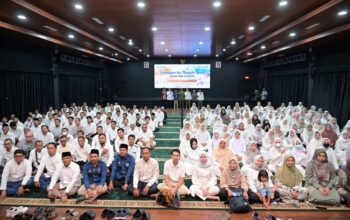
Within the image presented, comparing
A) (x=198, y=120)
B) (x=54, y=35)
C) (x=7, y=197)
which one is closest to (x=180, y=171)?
(x=7, y=197)

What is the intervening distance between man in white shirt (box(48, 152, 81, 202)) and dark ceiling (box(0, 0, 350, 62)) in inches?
127

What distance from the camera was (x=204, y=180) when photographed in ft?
14.3

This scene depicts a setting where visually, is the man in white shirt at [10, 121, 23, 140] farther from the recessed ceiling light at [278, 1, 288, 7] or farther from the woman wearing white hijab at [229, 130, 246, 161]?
the recessed ceiling light at [278, 1, 288, 7]

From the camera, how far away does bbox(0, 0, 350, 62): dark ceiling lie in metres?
5.19

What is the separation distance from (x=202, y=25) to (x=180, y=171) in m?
4.66

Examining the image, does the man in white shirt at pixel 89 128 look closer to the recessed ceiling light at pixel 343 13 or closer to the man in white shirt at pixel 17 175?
the man in white shirt at pixel 17 175

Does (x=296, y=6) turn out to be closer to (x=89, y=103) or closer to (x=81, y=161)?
(x=81, y=161)

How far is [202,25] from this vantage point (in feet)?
23.7

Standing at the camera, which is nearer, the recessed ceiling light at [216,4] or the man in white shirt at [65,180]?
the man in white shirt at [65,180]

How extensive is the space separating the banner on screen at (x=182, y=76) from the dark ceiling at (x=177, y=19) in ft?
27.0

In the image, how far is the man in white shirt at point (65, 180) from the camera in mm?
4102

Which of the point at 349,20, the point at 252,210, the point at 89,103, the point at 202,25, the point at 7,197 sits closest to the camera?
the point at 252,210

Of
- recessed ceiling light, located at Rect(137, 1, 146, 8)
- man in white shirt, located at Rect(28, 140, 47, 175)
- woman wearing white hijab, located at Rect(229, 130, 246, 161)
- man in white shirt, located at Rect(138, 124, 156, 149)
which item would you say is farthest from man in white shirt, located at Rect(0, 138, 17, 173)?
woman wearing white hijab, located at Rect(229, 130, 246, 161)

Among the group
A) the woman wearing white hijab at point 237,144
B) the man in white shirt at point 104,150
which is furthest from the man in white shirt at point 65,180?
the woman wearing white hijab at point 237,144
